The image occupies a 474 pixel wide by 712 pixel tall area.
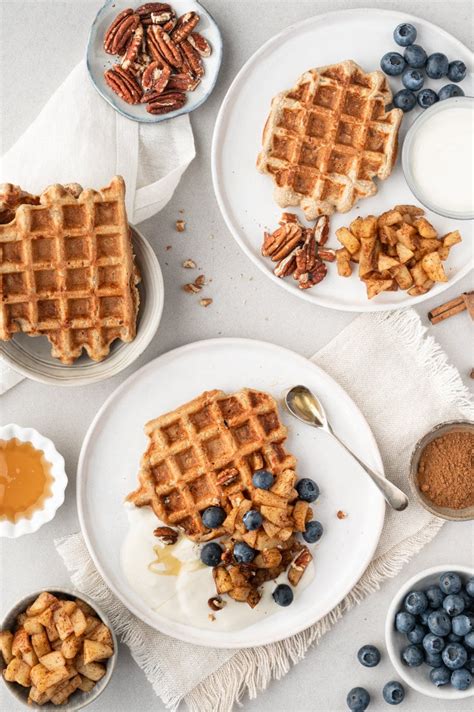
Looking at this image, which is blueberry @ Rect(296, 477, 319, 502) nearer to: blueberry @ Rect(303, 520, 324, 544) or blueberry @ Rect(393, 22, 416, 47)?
blueberry @ Rect(303, 520, 324, 544)

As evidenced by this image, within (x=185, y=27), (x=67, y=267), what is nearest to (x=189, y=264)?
(x=67, y=267)

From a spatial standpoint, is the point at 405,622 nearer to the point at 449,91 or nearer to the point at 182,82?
the point at 449,91

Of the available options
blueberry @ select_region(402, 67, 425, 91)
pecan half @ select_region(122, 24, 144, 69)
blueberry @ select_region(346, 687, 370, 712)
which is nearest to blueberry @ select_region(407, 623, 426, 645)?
blueberry @ select_region(346, 687, 370, 712)

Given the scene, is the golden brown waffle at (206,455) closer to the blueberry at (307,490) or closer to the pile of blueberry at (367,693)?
the blueberry at (307,490)

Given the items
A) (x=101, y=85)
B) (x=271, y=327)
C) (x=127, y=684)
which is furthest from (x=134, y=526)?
(x=101, y=85)

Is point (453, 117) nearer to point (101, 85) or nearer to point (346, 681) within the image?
point (101, 85)

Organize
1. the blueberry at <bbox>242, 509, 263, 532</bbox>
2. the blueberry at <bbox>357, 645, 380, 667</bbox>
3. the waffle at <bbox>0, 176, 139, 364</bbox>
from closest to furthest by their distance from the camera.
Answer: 1. the waffle at <bbox>0, 176, 139, 364</bbox>
2. the blueberry at <bbox>242, 509, 263, 532</bbox>
3. the blueberry at <bbox>357, 645, 380, 667</bbox>
